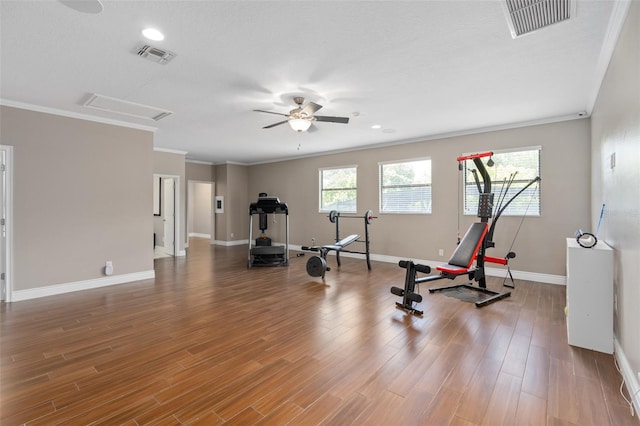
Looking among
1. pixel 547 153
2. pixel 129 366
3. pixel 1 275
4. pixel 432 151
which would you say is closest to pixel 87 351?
pixel 129 366

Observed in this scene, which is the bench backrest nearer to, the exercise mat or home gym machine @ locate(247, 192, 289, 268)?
the exercise mat

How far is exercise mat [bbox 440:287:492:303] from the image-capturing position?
425 centimetres

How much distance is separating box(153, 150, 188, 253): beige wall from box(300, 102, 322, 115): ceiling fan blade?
17.3 feet

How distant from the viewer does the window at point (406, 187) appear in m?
6.52

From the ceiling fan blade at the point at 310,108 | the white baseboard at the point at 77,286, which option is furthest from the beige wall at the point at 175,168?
the ceiling fan blade at the point at 310,108

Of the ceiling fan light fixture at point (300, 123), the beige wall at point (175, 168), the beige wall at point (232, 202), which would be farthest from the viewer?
the beige wall at point (232, 202)

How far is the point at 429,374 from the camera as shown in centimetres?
232

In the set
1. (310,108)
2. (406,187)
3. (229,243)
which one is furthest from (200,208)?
(310,108)

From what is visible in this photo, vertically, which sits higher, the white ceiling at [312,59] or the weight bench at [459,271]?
the white ceiling at [312,59]

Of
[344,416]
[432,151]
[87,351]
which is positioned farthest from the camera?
[432,151]

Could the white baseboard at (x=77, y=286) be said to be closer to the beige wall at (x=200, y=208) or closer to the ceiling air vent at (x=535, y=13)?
the ceiling air vent at (x=535, y=13)

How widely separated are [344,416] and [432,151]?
18.4 ft

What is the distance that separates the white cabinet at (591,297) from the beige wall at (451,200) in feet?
8.81

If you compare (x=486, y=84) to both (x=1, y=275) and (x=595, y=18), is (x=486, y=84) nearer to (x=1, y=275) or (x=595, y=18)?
(x=595, y=18)
